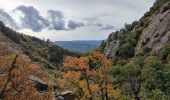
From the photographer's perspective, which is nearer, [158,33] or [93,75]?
[93,75]

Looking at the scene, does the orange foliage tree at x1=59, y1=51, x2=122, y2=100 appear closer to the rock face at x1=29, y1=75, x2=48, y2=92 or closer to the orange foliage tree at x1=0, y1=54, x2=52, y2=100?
the rock face at x1=29, y1=75, x2=48, y2=92

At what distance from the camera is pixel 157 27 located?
190m

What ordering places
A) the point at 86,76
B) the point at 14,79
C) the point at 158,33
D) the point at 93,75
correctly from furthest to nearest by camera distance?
the point at 158,33, the point at 86,76, the point at 93,75, the point at 14,79

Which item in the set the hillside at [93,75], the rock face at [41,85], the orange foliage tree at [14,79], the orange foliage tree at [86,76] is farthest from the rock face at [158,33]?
the orange foliage tree at [14,79]

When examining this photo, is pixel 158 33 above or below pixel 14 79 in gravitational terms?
above

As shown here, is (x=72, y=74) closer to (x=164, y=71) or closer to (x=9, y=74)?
(x=9, y=74)

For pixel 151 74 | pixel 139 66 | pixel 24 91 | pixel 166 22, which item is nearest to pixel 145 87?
pixel 151 74

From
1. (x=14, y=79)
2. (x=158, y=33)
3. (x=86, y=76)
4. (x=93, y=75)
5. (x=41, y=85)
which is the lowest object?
(x=41, y=85)

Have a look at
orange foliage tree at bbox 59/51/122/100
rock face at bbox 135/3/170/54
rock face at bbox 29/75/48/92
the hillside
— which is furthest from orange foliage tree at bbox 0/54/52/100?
rock face at bbox 135/3/170/54

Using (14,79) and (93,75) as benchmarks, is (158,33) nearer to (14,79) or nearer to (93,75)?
(93,75)

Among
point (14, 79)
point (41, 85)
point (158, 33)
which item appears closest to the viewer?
point (14, 79)

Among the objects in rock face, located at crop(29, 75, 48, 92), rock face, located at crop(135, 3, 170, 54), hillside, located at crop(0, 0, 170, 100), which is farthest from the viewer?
rock face, located at crop(135, 3, 170, 54)

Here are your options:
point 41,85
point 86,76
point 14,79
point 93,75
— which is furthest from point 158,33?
point 14,79

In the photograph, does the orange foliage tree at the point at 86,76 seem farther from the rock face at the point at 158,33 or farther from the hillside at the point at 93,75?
the rock face at the point at 158,33
